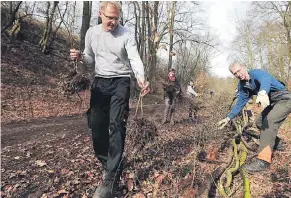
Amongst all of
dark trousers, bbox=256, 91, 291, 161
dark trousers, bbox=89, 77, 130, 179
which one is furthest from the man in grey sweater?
dark trousers, bbox=256, 91, 291, 161

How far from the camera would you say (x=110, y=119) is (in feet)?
11.8

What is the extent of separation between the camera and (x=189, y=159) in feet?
17.9

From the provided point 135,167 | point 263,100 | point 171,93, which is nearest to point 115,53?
point 135,167

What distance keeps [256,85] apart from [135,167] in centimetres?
218

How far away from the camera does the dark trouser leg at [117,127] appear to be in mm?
3523

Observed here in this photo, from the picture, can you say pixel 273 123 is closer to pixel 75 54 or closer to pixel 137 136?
pixel 137 136

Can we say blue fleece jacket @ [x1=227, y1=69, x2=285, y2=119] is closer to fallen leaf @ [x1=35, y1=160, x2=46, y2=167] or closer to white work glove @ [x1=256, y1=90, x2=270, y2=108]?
white work glove @ [x1=256, y1=90, x2=270, y2=108]

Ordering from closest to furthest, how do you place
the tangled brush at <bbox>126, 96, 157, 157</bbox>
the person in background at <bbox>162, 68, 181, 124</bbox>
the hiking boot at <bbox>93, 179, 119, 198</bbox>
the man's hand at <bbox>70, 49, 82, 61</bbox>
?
1. the hiking boot at <bbox>93, 179, 119, 198</bbox>
2. the man's hand at <bbox>70, 49, 82, 61</bbox>
3. the tangled brush at <bbox>126, 96, 157, 157</bbox>
4. the person in background at <bbox>162, 68, 181, 124</bbox>

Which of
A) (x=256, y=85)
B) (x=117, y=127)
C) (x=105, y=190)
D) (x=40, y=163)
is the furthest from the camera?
(x=40, y=163)

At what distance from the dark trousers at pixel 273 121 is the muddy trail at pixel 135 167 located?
29.4 inches

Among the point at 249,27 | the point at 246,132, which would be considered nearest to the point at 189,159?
the point at 246,132

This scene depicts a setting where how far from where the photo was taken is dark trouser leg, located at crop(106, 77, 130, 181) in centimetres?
352

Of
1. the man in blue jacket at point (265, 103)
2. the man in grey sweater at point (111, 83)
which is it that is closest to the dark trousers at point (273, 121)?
the man in blue jacket at point (265, 103)

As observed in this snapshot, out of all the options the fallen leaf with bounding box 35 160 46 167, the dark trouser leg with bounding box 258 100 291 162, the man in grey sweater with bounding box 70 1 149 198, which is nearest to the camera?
the man in grey sweater with bounding box 70 1 149 198
